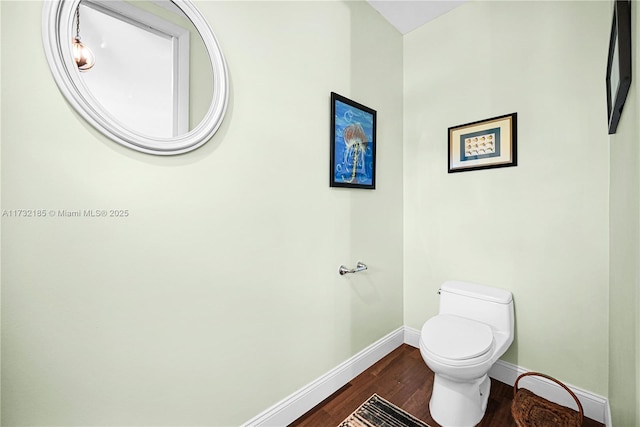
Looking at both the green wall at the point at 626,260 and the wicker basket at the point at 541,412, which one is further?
the wicker basket at the point at 541,412

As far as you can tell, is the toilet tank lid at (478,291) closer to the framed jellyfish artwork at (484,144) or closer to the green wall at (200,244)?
the green wall at (200,244)

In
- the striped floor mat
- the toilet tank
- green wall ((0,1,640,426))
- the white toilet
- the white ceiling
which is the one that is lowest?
the striped floor mat

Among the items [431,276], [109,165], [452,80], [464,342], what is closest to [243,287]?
[109,165]

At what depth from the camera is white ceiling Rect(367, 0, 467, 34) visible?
1.85 m

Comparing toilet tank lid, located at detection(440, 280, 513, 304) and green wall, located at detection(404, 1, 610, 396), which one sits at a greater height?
green wall, located at detection(404, 1, 610, 396)

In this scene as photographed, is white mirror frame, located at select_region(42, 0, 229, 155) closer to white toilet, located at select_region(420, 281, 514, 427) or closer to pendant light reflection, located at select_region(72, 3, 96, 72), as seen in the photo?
pendant light reflection, located at select_region(72, 3, 96, 72)

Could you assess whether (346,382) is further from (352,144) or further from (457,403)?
(352,144)

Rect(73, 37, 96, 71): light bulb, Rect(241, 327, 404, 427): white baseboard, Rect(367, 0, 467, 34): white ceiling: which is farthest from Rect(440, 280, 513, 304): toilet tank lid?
Rect(73, 37, 96, 71): light bulb

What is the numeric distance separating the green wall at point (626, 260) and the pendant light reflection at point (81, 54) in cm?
164

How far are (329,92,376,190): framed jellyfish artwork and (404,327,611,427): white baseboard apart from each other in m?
1.49

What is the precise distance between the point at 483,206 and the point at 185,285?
187cm

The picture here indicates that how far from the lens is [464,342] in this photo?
4.42ft

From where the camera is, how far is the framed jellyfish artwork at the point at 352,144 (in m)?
1.63

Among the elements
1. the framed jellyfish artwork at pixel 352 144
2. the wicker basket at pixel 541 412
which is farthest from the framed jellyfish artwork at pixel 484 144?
the wicker basket at pixel 541 412
